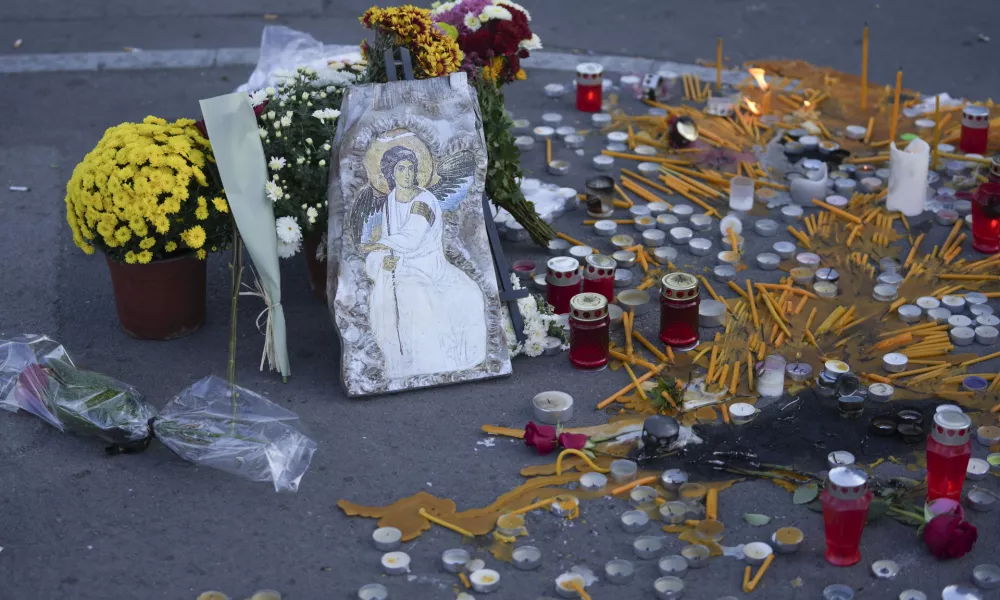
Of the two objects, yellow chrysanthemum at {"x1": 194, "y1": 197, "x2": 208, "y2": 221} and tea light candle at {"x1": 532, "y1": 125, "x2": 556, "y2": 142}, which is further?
tea light candle at {"x1": 532, "y1": 125, "x2": 556, "y2": 142}

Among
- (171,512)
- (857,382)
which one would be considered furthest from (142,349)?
(857,382)

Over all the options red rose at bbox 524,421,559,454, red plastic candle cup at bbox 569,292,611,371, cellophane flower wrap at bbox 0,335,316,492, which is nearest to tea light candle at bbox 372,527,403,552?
cellophane flower wrap at bbox 0,335,316,492

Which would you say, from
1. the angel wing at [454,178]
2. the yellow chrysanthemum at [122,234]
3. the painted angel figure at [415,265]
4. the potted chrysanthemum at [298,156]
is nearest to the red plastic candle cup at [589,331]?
the painted angel figure at [415,265]

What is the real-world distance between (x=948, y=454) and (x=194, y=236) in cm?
321

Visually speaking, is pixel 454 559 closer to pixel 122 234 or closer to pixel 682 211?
pixel 122 234

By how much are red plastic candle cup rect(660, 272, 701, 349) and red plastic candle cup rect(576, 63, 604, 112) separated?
274cm

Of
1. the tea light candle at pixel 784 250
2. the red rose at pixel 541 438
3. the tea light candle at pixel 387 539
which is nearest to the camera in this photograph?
the tea light candle at pixel 387 539

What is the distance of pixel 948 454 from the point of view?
4.32m

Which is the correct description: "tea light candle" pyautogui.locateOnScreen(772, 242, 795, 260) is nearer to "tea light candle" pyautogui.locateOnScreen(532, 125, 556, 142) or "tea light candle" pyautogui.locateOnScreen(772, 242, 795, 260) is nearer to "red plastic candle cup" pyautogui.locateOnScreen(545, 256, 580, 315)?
"red plastic candle cup" pyautogui.locateOnScreen(545, 256, 580, 315)

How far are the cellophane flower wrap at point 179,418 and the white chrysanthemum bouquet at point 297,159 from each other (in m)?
0.76

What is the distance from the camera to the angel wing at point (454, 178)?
519cm

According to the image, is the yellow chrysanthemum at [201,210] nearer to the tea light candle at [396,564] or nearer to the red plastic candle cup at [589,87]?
the tea light candle at [396,564]

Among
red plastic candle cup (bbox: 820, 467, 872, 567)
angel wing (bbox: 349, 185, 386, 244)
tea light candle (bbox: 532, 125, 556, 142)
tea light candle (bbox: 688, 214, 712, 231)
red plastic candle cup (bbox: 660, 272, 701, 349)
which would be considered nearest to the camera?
red plastic candle cup (bbox: 820, 467, 872, 567)

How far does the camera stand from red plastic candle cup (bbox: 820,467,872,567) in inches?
162
